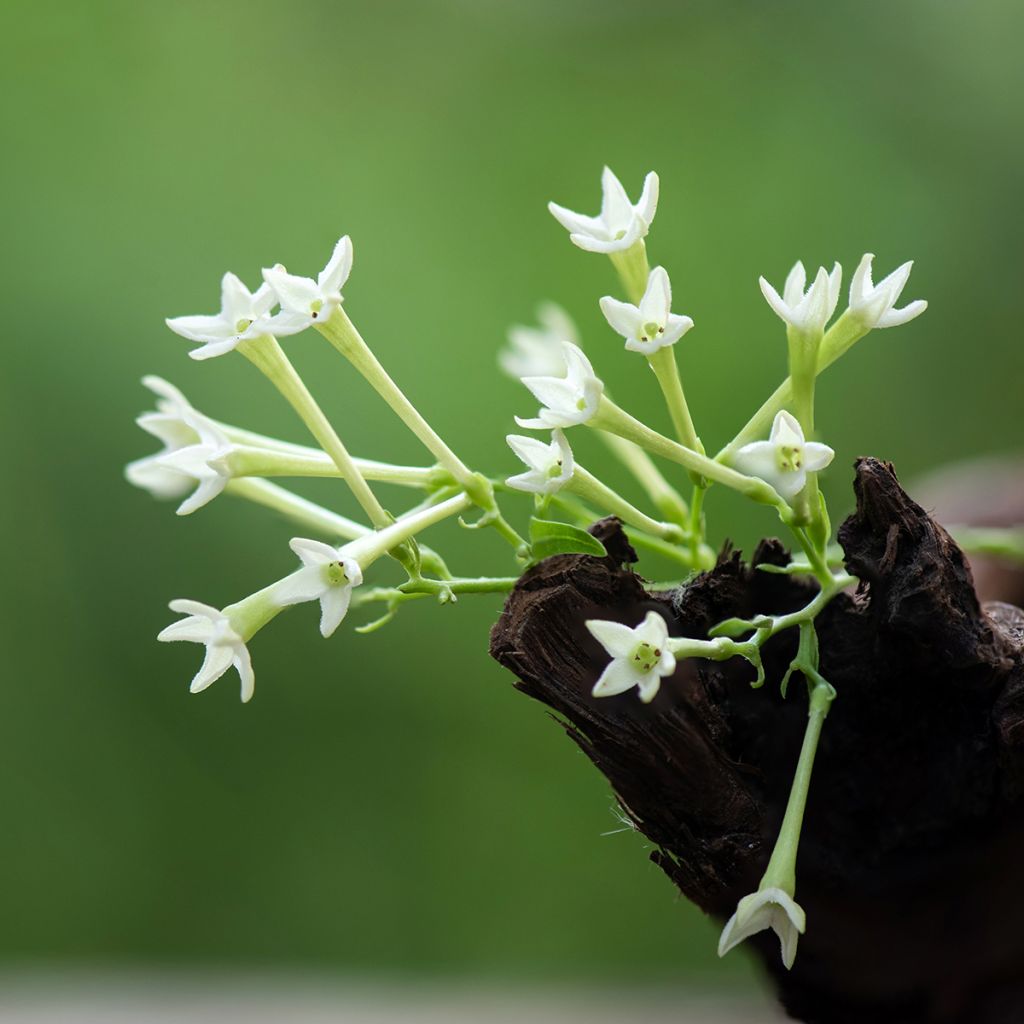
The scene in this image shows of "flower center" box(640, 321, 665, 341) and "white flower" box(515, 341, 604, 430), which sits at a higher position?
"flower center" box(640, 321, 665, 341)

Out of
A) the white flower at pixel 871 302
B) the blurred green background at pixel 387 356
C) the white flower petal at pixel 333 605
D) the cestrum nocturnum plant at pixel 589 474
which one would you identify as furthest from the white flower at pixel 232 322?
the blurred green background at pixel 387 356

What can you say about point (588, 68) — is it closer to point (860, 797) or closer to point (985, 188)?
point (985, 188)

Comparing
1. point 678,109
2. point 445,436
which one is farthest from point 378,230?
point 678,109

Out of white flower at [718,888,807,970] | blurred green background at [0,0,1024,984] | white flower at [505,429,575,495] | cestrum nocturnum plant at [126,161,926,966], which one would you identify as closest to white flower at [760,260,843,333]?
cestrum nocturnum plant at [126,161,926,966]

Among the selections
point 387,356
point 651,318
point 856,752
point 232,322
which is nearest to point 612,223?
point 651,318

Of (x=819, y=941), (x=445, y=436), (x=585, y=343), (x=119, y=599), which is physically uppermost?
(x=585, y=343)

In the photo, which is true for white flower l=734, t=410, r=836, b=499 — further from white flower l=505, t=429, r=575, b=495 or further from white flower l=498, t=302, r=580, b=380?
white flower l=498, t=302, r=580, b=380

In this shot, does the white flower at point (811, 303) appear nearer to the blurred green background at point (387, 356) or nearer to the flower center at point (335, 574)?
the flower center at point (335, 574)
